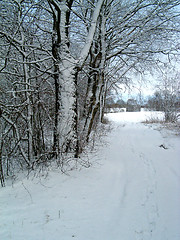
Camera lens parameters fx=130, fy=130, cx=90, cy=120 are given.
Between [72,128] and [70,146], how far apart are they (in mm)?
467

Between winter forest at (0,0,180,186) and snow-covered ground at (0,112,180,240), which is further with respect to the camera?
winter forest at (0,0,180,186)

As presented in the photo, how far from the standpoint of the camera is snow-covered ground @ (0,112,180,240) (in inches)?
58.6

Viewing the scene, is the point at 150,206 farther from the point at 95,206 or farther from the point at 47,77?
the point at 47,77

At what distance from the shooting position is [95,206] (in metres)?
1.88

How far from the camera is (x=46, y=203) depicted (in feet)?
6.25

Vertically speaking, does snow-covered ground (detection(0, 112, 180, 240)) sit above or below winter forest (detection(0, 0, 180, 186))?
below

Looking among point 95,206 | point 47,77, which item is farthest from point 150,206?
point 47,77

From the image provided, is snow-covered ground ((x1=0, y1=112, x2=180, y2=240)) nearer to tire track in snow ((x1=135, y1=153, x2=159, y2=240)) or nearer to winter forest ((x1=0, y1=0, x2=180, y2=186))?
tire track in snow ((x1=135, y1=153, x2=159, y2=240))

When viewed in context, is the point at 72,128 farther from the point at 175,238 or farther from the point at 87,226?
the point at 175,238

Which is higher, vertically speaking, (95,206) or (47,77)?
(47,77)

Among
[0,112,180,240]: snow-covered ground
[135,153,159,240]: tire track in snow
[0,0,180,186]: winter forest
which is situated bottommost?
[135,153,159,240]: tire track in snow

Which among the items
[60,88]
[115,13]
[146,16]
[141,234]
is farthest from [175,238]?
[115,13]

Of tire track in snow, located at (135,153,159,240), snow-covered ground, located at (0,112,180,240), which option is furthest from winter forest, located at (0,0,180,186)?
tire track in snow, located at (135,153,159,240)

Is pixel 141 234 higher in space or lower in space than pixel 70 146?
lower
